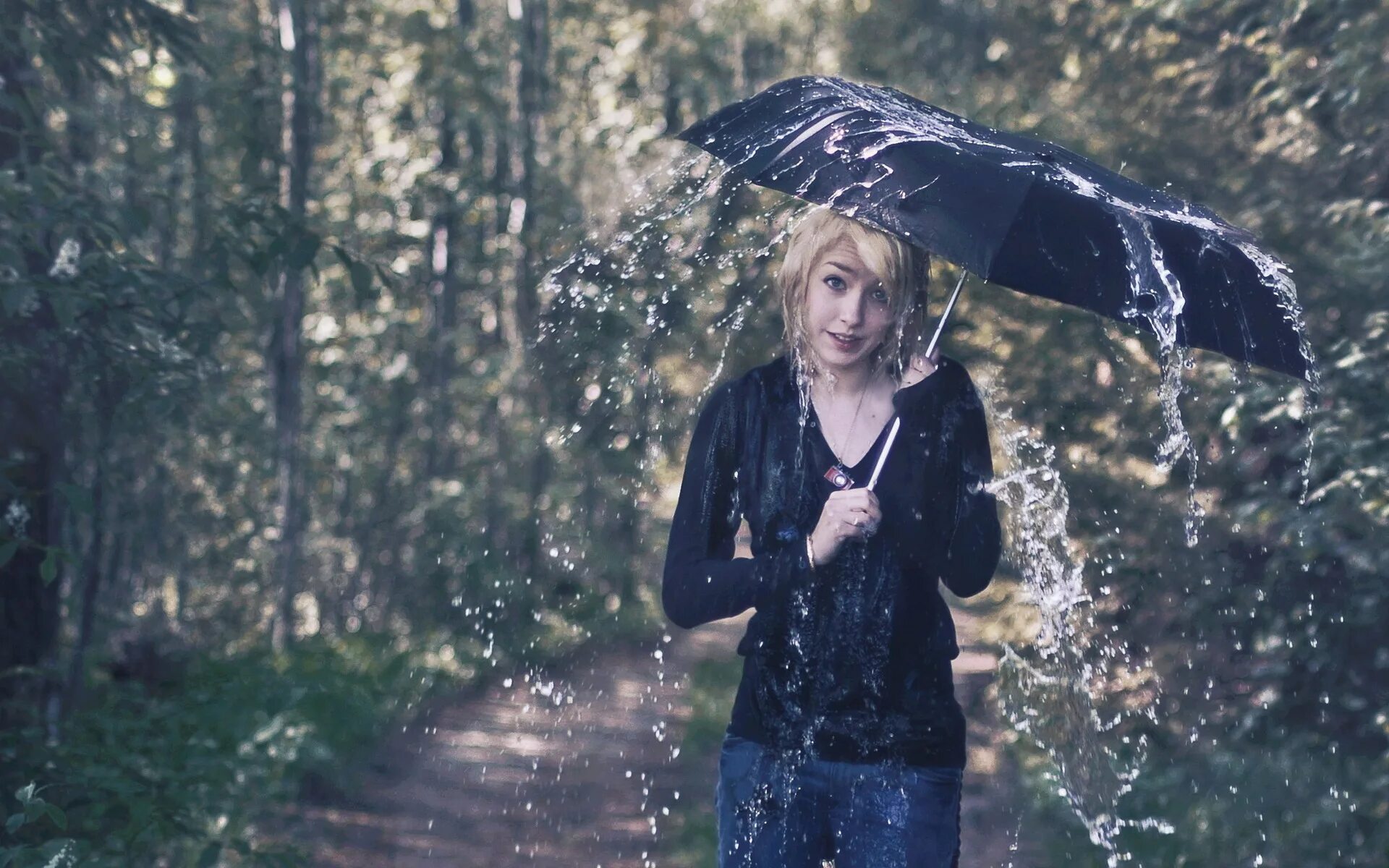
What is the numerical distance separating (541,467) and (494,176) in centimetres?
279

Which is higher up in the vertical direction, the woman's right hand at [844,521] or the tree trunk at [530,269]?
the tree trunk at [530,269]

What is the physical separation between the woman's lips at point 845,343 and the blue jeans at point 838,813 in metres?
0.87

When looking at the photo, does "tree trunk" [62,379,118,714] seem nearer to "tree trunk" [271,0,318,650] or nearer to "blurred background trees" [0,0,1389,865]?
"blurred background trees" [0,0,1389,865]

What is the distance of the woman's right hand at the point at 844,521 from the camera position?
2.88m

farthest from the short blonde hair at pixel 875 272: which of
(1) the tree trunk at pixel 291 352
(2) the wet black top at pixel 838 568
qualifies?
(1) the tree trunk at pixel 291 352

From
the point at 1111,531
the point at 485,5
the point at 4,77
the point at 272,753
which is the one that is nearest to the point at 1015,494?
the point at 1111,531

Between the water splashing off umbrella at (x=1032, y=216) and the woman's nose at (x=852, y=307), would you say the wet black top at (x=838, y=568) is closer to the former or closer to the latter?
the woman's nose at (x=852, y=307)

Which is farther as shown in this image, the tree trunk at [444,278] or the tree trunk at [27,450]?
the tree trunk at [444,278]

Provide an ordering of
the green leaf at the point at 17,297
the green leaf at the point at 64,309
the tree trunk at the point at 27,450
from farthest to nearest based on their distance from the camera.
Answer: the tree trunk at the point at 27,450 → the green leaf at the point at 64,309 → the green leaf at the point at 17,297

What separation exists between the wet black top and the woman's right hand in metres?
0.05

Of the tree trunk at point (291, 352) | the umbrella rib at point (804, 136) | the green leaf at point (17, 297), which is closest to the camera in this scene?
the umbrella rib at point (804, 136)

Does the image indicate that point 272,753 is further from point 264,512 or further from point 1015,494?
point 264,512

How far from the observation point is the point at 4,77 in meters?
5.09

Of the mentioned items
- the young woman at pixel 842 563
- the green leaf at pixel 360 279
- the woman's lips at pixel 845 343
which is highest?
the green leaf at pixel 360 279
